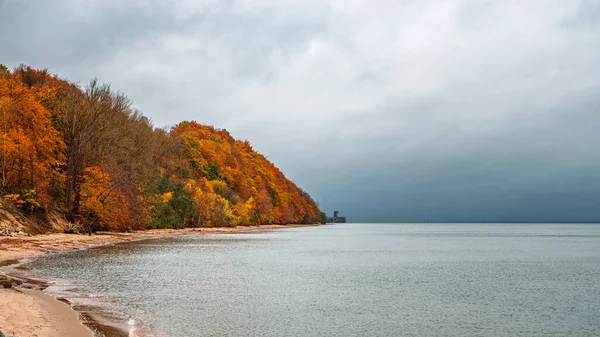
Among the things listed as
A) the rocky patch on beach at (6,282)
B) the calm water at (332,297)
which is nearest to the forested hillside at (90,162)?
the calm water at (332,297)

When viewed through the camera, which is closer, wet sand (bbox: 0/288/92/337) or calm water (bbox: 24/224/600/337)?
wet sand (bbox: 0/288/92/337)

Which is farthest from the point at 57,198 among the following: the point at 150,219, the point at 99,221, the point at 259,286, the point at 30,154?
the point at 259,286

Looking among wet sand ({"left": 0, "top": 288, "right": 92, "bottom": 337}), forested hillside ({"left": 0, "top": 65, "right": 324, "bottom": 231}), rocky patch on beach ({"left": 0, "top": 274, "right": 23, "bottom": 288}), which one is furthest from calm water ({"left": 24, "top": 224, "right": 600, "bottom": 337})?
forested hillside ({"left": 0, "top": 65, "right": 324, "bottom": 231})

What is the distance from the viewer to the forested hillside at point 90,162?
5300cm

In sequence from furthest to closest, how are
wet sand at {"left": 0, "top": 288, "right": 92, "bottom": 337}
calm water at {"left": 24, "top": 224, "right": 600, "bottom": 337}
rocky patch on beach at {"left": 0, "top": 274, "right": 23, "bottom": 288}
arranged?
1. rocky patch on beach at {"left": 0, "top": 274, "right": 23, "bottom": 288}
2. calm water at {"left": 24, "top": 224, "right": 600, "bottom": 337}
3. wet sand at {"left": 0, "top": 288, "right": 92, "bottom": 337}

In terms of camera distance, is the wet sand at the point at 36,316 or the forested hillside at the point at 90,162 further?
the forested hillside at the point at 90,162

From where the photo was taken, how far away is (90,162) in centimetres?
6588

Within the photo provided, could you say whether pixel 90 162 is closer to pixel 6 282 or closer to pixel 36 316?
pixel 6 282

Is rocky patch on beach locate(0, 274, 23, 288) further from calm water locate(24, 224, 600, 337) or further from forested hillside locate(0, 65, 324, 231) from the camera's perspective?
forested hillside locate(0, 65, 324, 231)

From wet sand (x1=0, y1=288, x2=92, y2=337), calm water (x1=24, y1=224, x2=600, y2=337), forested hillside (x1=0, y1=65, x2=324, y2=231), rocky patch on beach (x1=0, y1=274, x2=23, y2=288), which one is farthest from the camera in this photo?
forested hillside (x1=0, y1=65, x2=324, y2=231)

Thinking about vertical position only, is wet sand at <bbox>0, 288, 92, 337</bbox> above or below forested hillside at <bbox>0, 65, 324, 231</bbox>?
below

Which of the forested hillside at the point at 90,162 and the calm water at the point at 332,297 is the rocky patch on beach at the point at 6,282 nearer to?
the calm water at the point at 332,297

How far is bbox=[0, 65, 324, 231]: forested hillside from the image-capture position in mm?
53000

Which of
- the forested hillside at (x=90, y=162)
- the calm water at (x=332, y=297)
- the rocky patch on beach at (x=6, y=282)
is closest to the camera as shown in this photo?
the calm water at (x=332, y=297)
